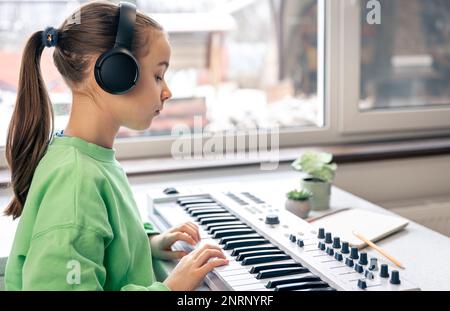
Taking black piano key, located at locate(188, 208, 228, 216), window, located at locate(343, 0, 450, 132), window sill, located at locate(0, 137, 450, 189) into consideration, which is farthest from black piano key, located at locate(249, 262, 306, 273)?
window, located at locate(343, 0, 450, 132)

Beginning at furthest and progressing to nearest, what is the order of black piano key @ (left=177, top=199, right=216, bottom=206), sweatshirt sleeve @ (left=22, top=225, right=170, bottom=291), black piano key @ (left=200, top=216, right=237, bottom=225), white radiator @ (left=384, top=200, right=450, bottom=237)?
1. white radiator @ (left=384, top=200, right=450, bottom=237)
2. black piano key @ (left=177, top=199, right=216, bottom=206)
3. black piano key @ (left=200, top=216, right=237, bottom=225)
4. sweatshirt sleeve @ (left=22, top=225, right=170, bottom=291)

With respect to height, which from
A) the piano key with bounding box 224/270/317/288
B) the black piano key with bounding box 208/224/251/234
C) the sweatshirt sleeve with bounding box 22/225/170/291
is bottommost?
the piano key with bounding box 224/270/317/288

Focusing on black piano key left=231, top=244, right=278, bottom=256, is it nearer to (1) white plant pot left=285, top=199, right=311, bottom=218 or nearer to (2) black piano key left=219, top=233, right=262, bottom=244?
(2) black piano key left=219, top=233, right=262, bottom=244

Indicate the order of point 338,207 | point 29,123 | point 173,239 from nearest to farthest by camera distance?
point 29,123 < point 173,239 < point 338,207

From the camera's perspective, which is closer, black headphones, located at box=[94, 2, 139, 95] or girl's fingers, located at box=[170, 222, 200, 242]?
black headphones, located at box=[94, 2, 139, 95]

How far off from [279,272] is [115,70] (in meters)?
0.41

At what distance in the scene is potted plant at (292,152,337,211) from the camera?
1.55 meters

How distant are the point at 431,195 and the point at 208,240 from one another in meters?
1.21

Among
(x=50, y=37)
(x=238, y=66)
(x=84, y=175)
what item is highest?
(x=50, y=37)

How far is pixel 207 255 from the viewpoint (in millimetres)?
1042

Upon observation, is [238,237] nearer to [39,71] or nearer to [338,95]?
[39,71]

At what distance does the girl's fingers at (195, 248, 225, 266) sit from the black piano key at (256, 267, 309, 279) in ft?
0.30

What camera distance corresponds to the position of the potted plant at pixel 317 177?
155 cm

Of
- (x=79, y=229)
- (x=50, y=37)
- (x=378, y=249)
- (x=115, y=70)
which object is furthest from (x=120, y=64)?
(x=378, y=249)
